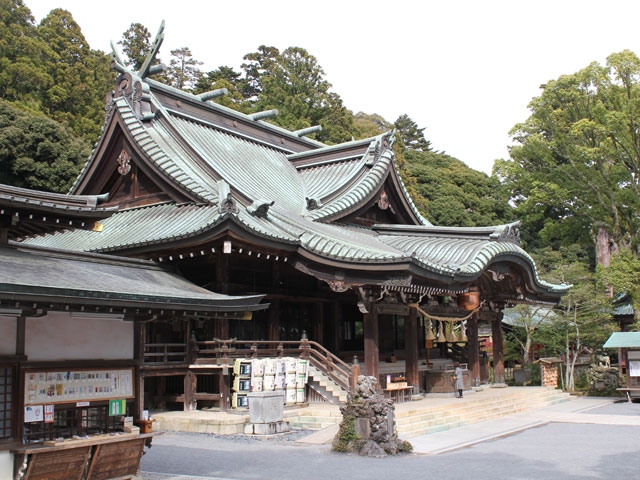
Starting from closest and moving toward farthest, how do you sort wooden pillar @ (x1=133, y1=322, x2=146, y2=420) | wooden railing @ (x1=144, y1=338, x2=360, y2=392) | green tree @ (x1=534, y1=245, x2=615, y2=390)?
wooden pillar @ (x1=133, y1=322, x2=146, y2=420) < wooden railing @ (x1=144, y1=338, x2=360, y2=392) < green tree @ (x1=534, y1=245, x2=615, y2=390)

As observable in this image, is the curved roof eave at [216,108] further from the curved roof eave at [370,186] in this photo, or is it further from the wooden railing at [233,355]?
the wooden railing at [233,355]

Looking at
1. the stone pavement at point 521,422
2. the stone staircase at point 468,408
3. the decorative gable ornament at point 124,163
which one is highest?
the decorative gable ornament at point 124,163

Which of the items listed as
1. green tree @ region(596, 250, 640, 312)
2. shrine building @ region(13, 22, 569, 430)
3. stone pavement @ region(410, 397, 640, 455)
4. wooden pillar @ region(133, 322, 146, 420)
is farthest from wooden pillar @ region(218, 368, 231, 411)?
green tree @ region(596, 250, 640, 312)

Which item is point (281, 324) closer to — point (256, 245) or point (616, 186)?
point (256, 245)

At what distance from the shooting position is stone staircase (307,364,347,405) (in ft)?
58.1

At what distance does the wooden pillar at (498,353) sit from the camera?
2603 cm

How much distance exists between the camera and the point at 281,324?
20688 millimetres

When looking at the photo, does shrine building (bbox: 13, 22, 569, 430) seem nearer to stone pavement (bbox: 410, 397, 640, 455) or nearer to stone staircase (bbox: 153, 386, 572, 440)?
stone staircase (bbox: 153, 386, 572, 440)

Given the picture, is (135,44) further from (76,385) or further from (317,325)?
(76,385)

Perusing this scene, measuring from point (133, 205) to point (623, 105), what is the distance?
25729 millimetres

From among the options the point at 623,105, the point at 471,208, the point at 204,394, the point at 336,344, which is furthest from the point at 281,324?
the point at 471,208

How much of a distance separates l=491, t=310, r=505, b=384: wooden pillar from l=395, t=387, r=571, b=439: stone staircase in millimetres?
1158

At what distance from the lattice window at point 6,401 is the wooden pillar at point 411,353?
41.7 ft

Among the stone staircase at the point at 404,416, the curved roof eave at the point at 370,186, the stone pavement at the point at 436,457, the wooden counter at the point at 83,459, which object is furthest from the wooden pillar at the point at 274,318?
the wooden counter at the point at 83,459
